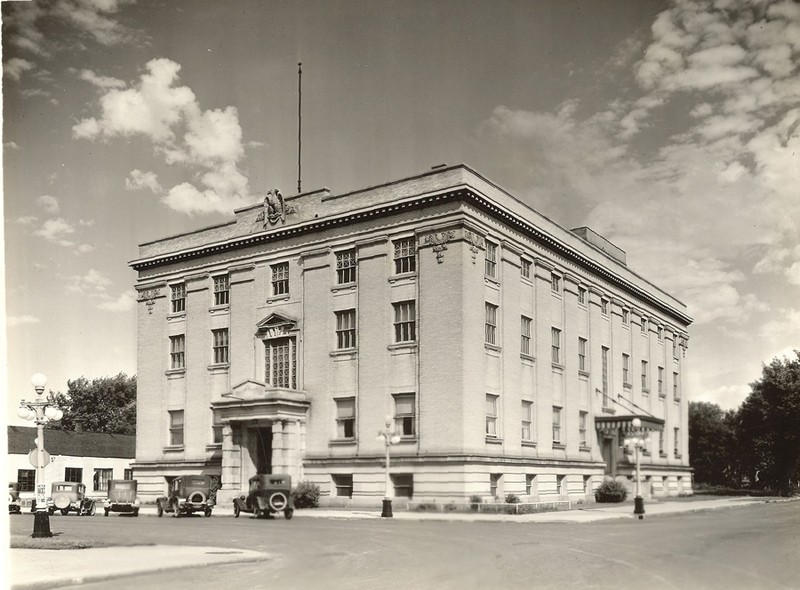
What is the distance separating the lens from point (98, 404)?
99.1m

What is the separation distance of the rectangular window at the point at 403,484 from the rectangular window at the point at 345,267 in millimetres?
9590

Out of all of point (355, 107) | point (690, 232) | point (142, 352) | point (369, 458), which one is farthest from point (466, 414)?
point (142, 352)

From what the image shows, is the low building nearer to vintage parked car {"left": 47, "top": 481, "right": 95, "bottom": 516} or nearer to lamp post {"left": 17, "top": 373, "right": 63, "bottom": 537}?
vintage parked car {"left": 47, "top": 481, "right": 95, "bottom": 516}

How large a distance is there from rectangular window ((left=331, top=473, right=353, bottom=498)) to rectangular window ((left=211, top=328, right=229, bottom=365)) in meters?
9.99

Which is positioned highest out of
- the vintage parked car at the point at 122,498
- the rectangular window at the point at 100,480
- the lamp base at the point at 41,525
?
the lamp base at the point at 41,525

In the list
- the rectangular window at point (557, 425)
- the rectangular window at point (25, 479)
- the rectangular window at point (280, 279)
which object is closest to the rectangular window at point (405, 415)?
the rectangular window at point (280, 279)

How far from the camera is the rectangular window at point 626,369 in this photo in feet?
184

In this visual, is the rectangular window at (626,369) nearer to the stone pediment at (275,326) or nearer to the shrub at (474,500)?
the shrub at (474,500)

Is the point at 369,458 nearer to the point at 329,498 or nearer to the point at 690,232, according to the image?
the point at 329,498

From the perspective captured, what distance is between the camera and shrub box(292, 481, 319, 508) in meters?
40.7

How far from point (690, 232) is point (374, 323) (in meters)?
15.5

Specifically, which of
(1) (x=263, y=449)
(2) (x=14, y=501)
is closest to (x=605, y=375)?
(1) (x=263, y=449)

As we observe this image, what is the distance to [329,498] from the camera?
41094 mm

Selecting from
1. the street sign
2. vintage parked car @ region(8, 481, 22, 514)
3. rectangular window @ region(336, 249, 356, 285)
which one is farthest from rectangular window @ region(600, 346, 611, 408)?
the street sign
